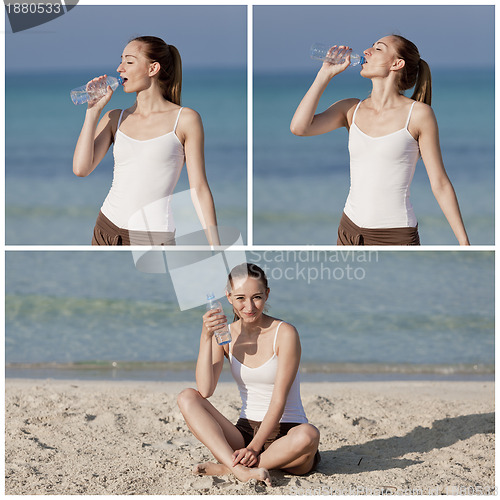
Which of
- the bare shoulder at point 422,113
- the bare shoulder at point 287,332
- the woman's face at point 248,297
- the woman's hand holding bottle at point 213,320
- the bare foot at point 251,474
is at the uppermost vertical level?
the bare shoulder at point 422,113

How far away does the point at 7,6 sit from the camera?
431 centimetres

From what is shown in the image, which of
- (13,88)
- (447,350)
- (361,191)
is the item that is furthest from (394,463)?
(13,88)

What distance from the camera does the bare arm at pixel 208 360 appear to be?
3.87m

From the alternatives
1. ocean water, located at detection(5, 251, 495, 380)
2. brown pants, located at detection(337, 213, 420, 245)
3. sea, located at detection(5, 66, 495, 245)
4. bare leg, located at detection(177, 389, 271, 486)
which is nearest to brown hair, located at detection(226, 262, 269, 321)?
brown pants, located at detection(337, 213, 420, 245)

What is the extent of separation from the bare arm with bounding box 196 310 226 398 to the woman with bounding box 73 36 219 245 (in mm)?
476

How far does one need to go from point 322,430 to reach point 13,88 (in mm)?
13324

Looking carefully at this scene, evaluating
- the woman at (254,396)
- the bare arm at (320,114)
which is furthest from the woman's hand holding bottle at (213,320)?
the bare arm at (320,114)

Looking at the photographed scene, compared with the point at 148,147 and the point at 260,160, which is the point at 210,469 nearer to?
the point at 148,147

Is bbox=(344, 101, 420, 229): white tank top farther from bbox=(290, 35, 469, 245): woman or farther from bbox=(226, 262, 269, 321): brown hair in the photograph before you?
bbox=(226, 262, 269, 321): brown hair

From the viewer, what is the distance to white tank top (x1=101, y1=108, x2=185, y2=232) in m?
3.78

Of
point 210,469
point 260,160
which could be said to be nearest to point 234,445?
point 210,469

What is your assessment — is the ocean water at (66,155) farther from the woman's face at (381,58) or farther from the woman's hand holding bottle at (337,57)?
the woman's face at (381,58)

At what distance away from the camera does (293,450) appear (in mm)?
3812

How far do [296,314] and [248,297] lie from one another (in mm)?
4468
